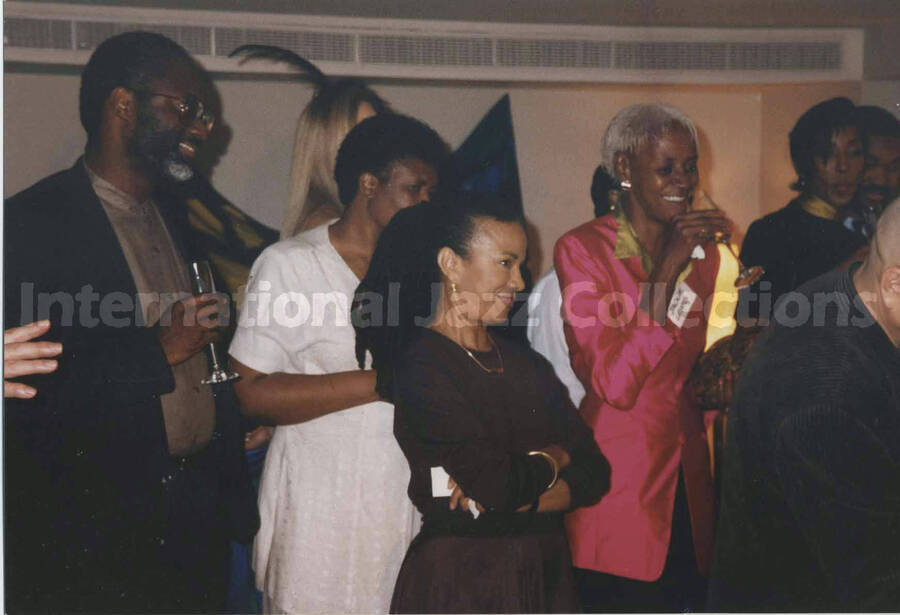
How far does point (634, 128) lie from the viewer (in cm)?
273

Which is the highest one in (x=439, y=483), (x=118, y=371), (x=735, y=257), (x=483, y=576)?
(x=735, y=257)

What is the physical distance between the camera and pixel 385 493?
2607 millimetres

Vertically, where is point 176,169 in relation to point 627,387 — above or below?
above

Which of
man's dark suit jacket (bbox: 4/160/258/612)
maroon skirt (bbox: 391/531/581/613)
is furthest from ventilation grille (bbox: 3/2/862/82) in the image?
maroon skirt (bbox: 391/531/581/613)

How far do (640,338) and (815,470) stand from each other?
599mm

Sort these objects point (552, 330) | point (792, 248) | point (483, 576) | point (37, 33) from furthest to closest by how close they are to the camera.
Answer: point (792, 248) → point (552, 330) → point (37, 33) → point (483, 576)

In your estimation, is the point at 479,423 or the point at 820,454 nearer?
the point at 479,423

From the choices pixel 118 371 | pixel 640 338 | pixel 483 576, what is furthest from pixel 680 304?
pixel 118 371

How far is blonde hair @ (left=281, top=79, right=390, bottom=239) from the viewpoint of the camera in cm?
264

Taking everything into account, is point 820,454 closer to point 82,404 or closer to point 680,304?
point 680,304

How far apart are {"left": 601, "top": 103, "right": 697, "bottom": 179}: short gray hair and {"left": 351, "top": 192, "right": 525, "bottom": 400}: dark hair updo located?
392mm

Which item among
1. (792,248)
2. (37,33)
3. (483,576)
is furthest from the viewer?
(792,248)

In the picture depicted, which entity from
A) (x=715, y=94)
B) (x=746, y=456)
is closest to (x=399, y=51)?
(x=715, y=94)

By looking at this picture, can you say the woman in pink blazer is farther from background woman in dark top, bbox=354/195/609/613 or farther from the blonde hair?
the blonde hair
